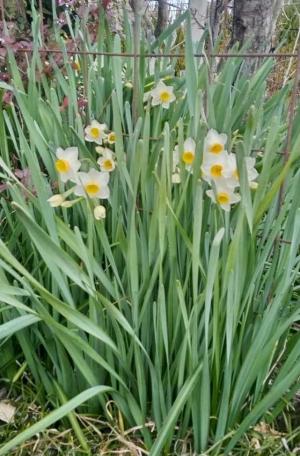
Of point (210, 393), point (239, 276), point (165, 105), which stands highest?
point (165, 105)

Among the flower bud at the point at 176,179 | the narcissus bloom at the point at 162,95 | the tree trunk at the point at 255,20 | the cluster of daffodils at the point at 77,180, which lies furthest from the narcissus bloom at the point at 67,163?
the tree trunk at the point at 255,20

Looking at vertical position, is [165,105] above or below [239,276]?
above

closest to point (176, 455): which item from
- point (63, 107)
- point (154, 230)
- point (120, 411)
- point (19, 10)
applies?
point (120, 411)

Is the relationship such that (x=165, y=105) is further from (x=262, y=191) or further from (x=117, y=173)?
(x=262, y=191)

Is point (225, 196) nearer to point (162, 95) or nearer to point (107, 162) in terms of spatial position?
point (107, 162)

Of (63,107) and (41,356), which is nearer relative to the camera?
(41,356)

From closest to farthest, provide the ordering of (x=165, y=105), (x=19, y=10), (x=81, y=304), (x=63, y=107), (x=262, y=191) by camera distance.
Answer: (x=262, y=191)
(x=81, y=304)
(x=165, y=105)
(x=63, y=107)
(x=19, y=10)

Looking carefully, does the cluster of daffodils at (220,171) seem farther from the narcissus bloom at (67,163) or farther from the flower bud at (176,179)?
the narcissus bloom at (67,163)

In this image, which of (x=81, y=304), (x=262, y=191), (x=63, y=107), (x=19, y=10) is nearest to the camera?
(x=262, y=191)
